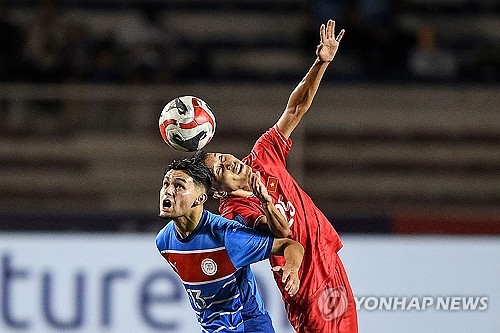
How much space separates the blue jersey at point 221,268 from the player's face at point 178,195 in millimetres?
149

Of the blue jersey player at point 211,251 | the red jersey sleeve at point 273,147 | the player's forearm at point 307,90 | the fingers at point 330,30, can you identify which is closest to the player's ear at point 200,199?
the blue jersey player at point 211,251

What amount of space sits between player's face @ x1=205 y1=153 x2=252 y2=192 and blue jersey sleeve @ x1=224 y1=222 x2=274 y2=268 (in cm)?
30

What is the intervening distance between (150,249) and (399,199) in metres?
2.39

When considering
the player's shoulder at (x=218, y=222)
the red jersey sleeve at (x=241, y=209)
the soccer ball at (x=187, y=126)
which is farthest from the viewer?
the soccer ball at (x=187, y=126)

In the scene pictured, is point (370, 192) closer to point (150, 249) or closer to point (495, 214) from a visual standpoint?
point (495, 214)

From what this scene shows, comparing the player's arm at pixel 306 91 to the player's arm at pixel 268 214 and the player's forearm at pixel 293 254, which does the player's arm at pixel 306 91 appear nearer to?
the player's arm at pixel 268 214

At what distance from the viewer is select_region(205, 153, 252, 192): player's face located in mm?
5336

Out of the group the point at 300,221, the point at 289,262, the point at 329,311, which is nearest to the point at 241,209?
the point at 300,221

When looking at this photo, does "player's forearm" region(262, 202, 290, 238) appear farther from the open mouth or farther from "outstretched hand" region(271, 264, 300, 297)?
the open mouth

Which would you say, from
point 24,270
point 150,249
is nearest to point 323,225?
point 150,249

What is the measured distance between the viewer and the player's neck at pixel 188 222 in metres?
5.13

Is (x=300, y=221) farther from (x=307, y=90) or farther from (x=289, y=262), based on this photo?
(x=289, y=262)

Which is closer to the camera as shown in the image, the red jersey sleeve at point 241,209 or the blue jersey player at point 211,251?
the blue jersey player at point 211,251

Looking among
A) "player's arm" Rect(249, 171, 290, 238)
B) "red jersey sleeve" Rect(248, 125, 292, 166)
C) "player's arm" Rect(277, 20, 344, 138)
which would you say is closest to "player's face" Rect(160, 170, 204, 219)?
"player's arm" Rect(249, 171, 290, 238)
